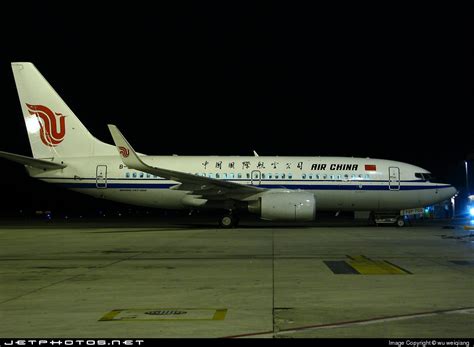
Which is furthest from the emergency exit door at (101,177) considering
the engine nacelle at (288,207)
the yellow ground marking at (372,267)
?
the yellow ground marking at (372,267)

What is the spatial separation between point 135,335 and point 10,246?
525 inches

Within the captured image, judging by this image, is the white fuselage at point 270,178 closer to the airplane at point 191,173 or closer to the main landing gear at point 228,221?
the airplane at point 191,173

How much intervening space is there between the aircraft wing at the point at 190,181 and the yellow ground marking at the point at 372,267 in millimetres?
12862

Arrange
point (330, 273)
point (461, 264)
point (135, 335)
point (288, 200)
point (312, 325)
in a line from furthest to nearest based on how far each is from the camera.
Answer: point (288, 200) < point (461, 264) < point (330, 273) < point (312, 325) < point (135, 335)

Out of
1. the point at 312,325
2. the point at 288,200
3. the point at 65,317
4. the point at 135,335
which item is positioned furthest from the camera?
the point at 288,200

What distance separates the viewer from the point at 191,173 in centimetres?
2939

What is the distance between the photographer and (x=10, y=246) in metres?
18.1

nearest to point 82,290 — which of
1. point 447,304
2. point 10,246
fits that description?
point 447,304

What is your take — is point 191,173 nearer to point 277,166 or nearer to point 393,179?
point 277,166

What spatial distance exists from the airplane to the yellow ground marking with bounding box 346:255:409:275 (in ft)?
46.8

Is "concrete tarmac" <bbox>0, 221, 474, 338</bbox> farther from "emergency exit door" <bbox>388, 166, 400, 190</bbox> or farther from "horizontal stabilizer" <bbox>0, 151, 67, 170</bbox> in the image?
"emergency exit door" <bbox>388, 166, 400, 190</bbox>

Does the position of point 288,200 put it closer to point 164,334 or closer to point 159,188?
point 159,188

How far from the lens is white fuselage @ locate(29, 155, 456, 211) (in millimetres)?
29062

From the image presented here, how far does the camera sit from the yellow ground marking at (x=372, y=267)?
11.4 metres
